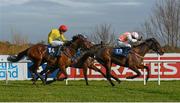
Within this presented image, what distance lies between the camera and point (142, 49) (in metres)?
20.0

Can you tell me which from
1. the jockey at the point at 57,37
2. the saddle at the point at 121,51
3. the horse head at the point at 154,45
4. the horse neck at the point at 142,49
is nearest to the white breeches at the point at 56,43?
the jockey at the point at 57,37

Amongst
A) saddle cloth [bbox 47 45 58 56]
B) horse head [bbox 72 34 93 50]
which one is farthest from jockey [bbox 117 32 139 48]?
saddle cloth [bbox 47 45 58 56]

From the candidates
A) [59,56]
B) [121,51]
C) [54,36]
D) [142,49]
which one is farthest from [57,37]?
[142,49]

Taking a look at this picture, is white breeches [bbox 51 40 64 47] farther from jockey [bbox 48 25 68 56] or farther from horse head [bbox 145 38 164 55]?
horse head [bbox 145 38 164 55]

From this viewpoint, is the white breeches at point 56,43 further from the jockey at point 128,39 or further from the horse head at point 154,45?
the horse head at point 154,45

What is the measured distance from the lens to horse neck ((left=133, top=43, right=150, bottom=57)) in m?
19.9

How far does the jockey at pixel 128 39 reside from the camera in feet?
65.4

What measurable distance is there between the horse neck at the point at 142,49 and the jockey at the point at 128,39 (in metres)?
0.31

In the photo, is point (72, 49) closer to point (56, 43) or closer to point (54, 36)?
point (56, 43)

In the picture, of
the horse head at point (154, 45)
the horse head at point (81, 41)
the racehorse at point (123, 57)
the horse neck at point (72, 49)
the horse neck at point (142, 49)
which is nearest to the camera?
the horse neck at point (72, 49)

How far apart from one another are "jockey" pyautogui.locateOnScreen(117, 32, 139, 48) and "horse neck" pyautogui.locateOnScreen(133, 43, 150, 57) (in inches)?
12.1

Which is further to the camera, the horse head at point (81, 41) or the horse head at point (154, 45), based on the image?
the horse head at point (154, 45)

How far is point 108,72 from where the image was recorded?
19.6m

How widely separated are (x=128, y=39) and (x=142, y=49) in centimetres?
68
